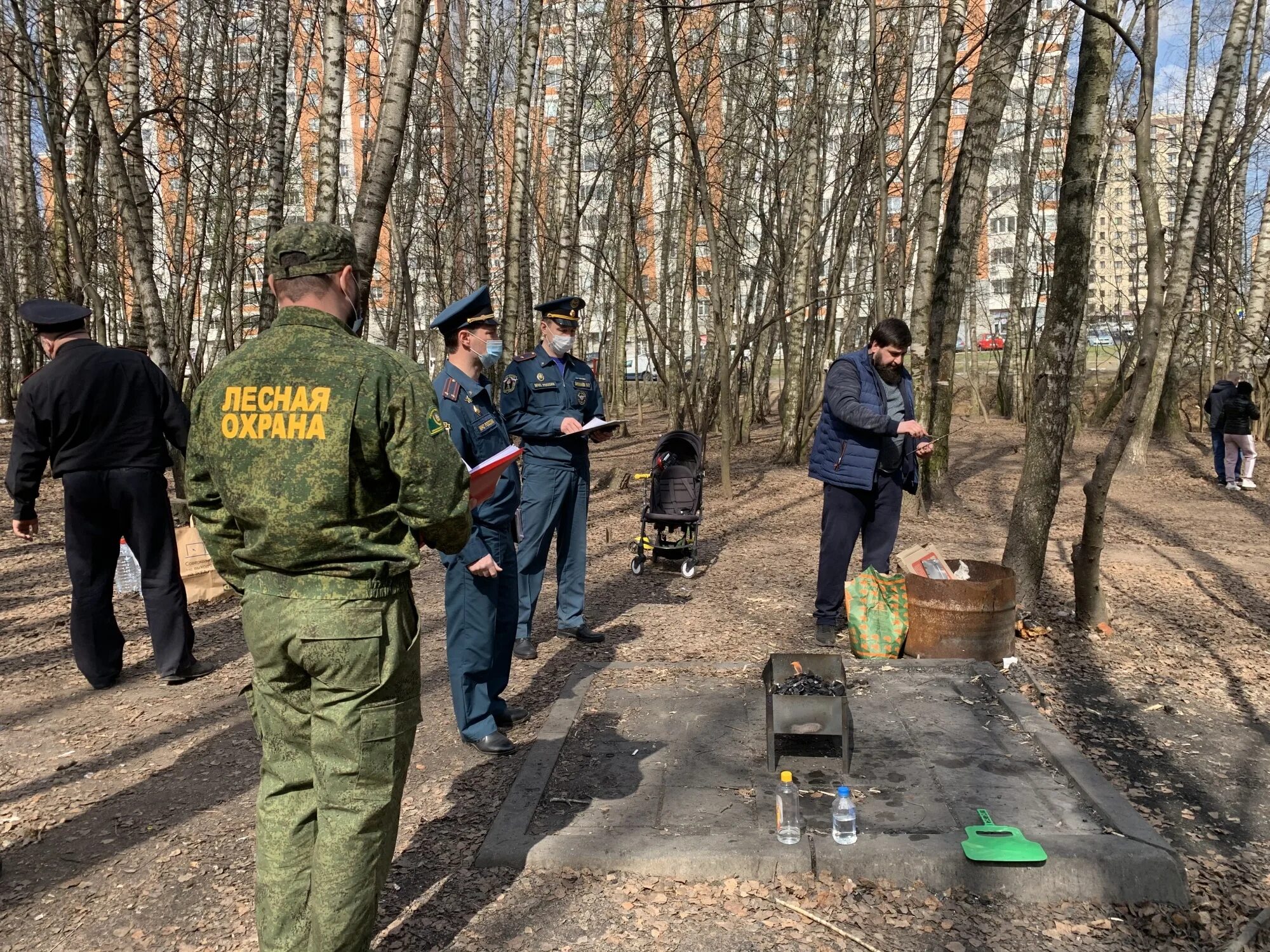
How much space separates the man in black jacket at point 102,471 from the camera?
5.21 m

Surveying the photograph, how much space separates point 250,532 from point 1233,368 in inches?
776

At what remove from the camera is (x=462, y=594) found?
424 cm

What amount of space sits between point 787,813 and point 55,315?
485 centimetres

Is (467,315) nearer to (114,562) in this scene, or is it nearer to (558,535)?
(558,535)

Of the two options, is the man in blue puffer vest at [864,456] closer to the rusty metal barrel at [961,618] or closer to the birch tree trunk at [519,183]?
the rusty metal barrel at [961,618]

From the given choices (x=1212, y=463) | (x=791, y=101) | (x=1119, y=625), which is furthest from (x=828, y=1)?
(x=1212, y=463)

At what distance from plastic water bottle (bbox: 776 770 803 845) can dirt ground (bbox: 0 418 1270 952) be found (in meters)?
0.18

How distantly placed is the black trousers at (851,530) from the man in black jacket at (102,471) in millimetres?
4070

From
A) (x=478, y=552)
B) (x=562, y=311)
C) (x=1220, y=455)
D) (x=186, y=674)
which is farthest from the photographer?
(x=1220, y=455)

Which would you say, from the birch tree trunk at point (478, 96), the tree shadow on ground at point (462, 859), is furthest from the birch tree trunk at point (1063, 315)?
the birch tree trunk at point (478, 96)

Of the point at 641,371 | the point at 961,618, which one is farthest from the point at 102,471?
the point at 641,371

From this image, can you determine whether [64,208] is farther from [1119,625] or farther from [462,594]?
[1119,625]

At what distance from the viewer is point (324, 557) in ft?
8.06

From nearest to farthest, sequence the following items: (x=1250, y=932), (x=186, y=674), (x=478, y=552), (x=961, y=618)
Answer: (x=1250, y=932)
(x=478, y=552)
(x=961, y=618)
(x=186, y=674)
